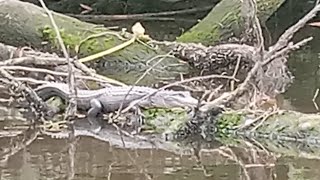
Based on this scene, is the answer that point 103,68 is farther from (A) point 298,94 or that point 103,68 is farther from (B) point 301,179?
(B) point 301,179

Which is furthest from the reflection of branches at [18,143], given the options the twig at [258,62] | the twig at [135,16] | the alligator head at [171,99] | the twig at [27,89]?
the twig at [135,16]

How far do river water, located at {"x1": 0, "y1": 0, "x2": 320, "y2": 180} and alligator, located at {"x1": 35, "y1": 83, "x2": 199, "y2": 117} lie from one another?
0.63 meters

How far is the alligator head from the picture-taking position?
284 inches

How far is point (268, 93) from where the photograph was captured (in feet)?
27.2

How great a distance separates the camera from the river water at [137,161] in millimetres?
5539

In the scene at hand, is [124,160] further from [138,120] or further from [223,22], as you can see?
[223,22]

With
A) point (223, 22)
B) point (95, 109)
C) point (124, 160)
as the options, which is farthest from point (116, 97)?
point (223, 22)

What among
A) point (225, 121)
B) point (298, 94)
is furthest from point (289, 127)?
point (298, 94)

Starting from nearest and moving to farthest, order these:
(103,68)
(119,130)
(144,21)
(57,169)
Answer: (57,169), (119,130), (103,68), (144,21)

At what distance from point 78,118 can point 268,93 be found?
1.78 metres

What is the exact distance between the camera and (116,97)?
7.40 meters

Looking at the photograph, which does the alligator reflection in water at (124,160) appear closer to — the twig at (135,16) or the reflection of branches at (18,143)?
the reflection of branches at (18,143)

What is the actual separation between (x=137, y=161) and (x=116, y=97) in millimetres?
1498

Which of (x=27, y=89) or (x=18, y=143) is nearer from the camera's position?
(x=18, y=143)
